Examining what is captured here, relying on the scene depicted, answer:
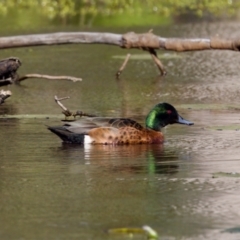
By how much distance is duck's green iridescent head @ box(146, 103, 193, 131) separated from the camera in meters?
10.1

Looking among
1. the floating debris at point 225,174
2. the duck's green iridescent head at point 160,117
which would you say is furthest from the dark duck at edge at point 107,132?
the floating debris at point 225,174

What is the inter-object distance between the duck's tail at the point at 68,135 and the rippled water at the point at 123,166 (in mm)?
72

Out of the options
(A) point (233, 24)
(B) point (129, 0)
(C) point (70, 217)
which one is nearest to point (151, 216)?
(C) point (70, 217)

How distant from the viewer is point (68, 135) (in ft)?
32.5

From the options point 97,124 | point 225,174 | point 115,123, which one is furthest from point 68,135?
point 225,174

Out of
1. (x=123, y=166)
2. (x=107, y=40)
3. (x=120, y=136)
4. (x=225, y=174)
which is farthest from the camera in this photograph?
(x=107, y=40)

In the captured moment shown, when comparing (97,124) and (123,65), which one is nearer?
(97,124)

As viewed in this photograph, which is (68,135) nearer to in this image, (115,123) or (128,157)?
(115,123)

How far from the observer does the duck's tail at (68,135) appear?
9.90 meters

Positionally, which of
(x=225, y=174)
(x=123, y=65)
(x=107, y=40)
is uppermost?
(x=107, y=40)

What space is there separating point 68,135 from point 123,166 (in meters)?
1.24

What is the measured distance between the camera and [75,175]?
8430mm

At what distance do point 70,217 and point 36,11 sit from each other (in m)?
21.5

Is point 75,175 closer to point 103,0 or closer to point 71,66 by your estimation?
point 71,66
